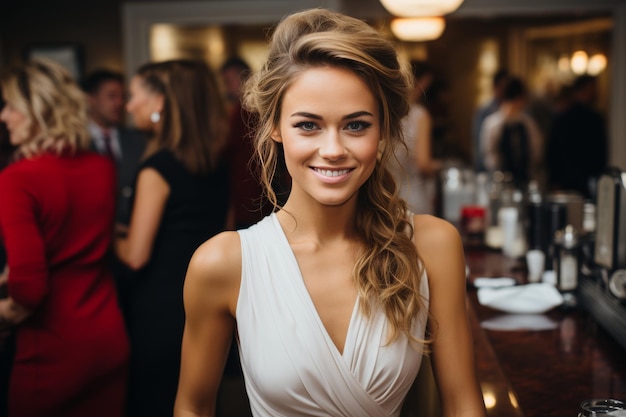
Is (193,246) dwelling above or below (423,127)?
below

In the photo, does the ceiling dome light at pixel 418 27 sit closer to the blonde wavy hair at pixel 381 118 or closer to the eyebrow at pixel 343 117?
the blonde wavy hair at pixel 381 118

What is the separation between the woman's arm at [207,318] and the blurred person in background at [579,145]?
548cm

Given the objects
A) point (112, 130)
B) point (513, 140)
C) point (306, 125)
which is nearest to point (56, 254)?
point (306, 125)

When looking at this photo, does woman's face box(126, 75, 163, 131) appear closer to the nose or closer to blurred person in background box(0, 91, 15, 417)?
blurred person in background box(0, 91, 15, 417)

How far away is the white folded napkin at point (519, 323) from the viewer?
2.31 meters

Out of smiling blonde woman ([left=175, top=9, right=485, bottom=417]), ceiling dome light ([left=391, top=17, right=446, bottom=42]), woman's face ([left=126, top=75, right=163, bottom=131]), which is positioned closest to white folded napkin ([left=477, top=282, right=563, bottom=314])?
smiling blonde woman ([left=175, top=9, right=485, bottom=417])

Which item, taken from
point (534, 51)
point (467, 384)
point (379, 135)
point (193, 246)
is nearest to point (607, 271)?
point (467, 384)

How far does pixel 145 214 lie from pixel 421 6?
2.13 metres

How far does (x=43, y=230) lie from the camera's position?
7.76 ft

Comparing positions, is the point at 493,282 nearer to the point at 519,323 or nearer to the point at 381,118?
the point at 519,323

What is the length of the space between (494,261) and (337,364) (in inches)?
81.7

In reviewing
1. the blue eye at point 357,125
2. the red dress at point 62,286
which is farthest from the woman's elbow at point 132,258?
the blue eye at point 357,125

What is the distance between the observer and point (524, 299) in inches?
97.2

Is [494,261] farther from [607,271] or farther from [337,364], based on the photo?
[337,364]
